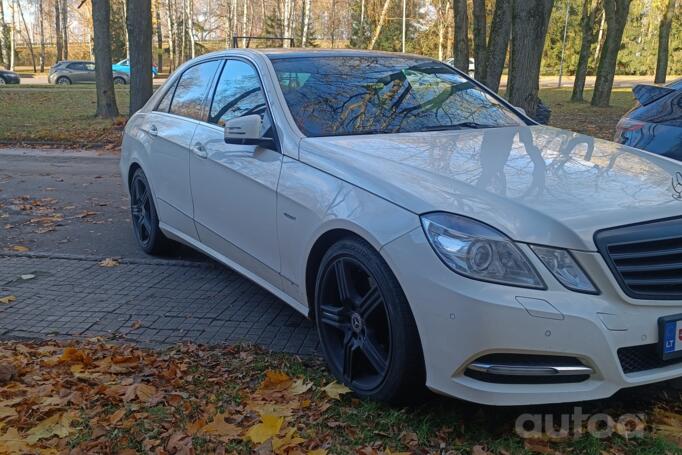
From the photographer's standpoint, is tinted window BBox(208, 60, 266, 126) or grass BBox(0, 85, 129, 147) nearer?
tinted window BBox(208, 60, 266, 126)

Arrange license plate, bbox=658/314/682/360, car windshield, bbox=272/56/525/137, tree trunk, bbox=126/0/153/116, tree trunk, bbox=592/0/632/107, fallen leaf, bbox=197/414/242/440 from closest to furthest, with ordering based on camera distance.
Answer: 1. license plate, bbox=658/314/682/360
2. fallen leaf, bbox=197/414/242/440
3. car windshield, bbox=272/56/525/137
4. tree trunk, bbox=126/0/153/116
5. tree trunk, bbox=592/0/632/107

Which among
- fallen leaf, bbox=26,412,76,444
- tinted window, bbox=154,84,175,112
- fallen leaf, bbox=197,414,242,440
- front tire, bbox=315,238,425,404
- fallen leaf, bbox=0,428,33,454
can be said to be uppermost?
tinted window, bbox=154,84,175,112

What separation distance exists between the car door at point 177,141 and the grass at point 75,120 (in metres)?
8.61

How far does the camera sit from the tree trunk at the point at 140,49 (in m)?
13.9

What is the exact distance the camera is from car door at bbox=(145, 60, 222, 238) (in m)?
5.06

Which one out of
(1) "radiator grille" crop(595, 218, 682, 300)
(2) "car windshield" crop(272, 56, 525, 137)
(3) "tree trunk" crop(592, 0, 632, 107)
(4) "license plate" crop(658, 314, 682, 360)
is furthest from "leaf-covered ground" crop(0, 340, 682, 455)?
(3) "tree trunk" crop(592, 0, 632, 107)

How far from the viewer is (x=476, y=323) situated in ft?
8.61

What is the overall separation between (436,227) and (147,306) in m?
2.68

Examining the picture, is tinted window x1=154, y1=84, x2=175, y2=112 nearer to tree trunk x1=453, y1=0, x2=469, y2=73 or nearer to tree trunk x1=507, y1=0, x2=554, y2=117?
tree trunk x1=507, y1=0, x2=554, y2=117

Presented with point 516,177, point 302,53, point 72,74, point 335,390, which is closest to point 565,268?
point 516,177

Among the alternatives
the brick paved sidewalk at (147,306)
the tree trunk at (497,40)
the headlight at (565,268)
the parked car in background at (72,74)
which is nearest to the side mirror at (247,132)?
the brick paved sidewalk at (147,306)

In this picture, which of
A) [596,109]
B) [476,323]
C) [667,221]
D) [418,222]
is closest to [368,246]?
[418,222]

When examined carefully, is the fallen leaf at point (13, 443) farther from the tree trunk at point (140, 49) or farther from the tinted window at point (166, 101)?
the tree trunk at point (140, 49)

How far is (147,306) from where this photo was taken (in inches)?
189
